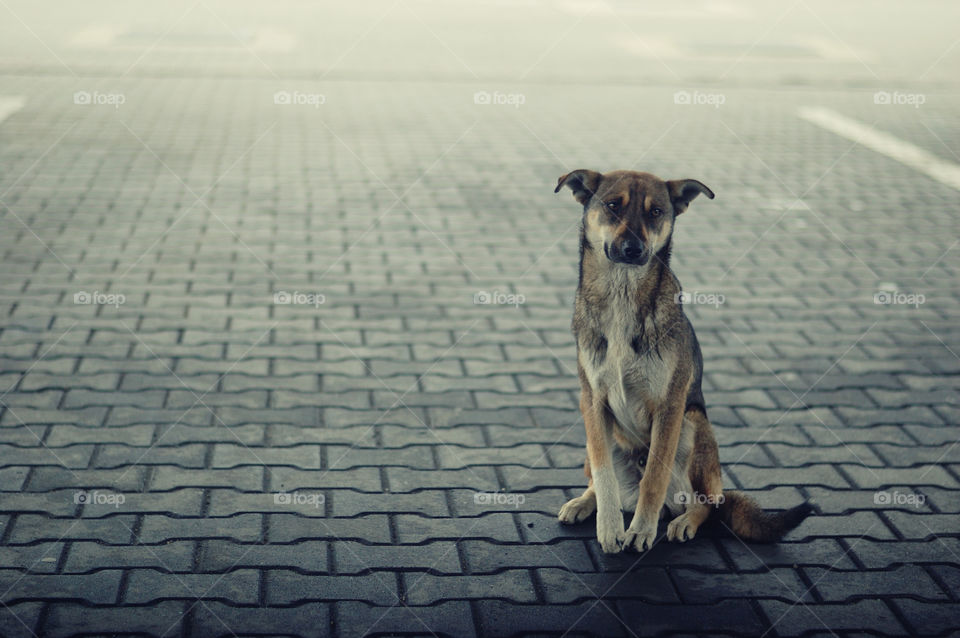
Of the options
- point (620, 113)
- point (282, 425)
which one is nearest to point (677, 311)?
point (282, 425)

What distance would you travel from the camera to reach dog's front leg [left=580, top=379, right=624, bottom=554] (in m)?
4.18

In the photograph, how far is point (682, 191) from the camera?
4219mm

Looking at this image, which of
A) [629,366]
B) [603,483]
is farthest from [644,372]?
[603,483]

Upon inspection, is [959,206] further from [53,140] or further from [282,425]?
[53,140]

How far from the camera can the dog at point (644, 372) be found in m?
4.11

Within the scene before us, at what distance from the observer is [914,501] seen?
4734 mm

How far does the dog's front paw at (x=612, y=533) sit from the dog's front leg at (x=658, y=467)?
0.10ft

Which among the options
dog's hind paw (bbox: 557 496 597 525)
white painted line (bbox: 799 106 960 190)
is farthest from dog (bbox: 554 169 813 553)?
white painted line (bbox: 799 106 960 190)

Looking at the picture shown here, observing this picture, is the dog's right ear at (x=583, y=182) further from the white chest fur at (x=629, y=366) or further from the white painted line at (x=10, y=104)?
the white painted line at (x=10, y=104)

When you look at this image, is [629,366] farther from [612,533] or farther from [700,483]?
[612,533]

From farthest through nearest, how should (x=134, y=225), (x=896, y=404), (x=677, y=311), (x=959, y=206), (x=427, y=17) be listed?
1. (x=427, y=17)
2. (x=959, y=206)
3. (x=134, y=225)
4. (x=896, y=404)
5. (x=677, y=311)

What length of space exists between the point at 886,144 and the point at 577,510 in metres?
9.64

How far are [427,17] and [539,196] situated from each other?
620 inches

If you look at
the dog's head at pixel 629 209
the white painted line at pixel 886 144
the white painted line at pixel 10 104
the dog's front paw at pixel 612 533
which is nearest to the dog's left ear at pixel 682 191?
the dog's head at pixel 629 209
